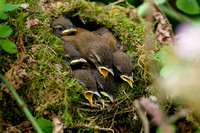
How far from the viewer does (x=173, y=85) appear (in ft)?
2.73

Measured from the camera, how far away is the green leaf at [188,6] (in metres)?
3.48

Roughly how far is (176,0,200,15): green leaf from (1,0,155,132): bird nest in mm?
854

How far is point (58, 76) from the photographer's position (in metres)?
2.38

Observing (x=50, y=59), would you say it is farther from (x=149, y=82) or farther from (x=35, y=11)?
(x=149, y=82)

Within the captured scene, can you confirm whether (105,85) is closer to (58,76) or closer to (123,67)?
(123,67)

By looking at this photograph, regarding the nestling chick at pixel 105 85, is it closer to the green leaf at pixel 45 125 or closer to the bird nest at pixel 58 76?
the bird nest at pixel 58 76

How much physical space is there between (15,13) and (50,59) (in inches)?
27.1

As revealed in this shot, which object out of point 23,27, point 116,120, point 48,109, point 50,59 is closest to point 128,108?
point 116,120

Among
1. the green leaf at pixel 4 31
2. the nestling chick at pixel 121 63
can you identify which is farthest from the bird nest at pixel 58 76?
the green leaf at pixel 4 31

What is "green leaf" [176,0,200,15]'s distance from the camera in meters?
3.48

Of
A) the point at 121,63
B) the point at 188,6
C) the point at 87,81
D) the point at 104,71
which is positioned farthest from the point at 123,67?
the point at 188,6

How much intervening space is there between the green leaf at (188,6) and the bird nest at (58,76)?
2.80 feet

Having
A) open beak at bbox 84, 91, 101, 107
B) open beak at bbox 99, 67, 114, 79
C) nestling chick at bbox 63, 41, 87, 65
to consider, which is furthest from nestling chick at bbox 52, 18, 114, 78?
open beak at bbox 84, 91, 101, 107

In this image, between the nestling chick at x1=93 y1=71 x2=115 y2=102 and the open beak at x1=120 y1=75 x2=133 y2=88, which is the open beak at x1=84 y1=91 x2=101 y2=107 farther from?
the open beak at x1=120 y1=75 x2=133 y2=88
